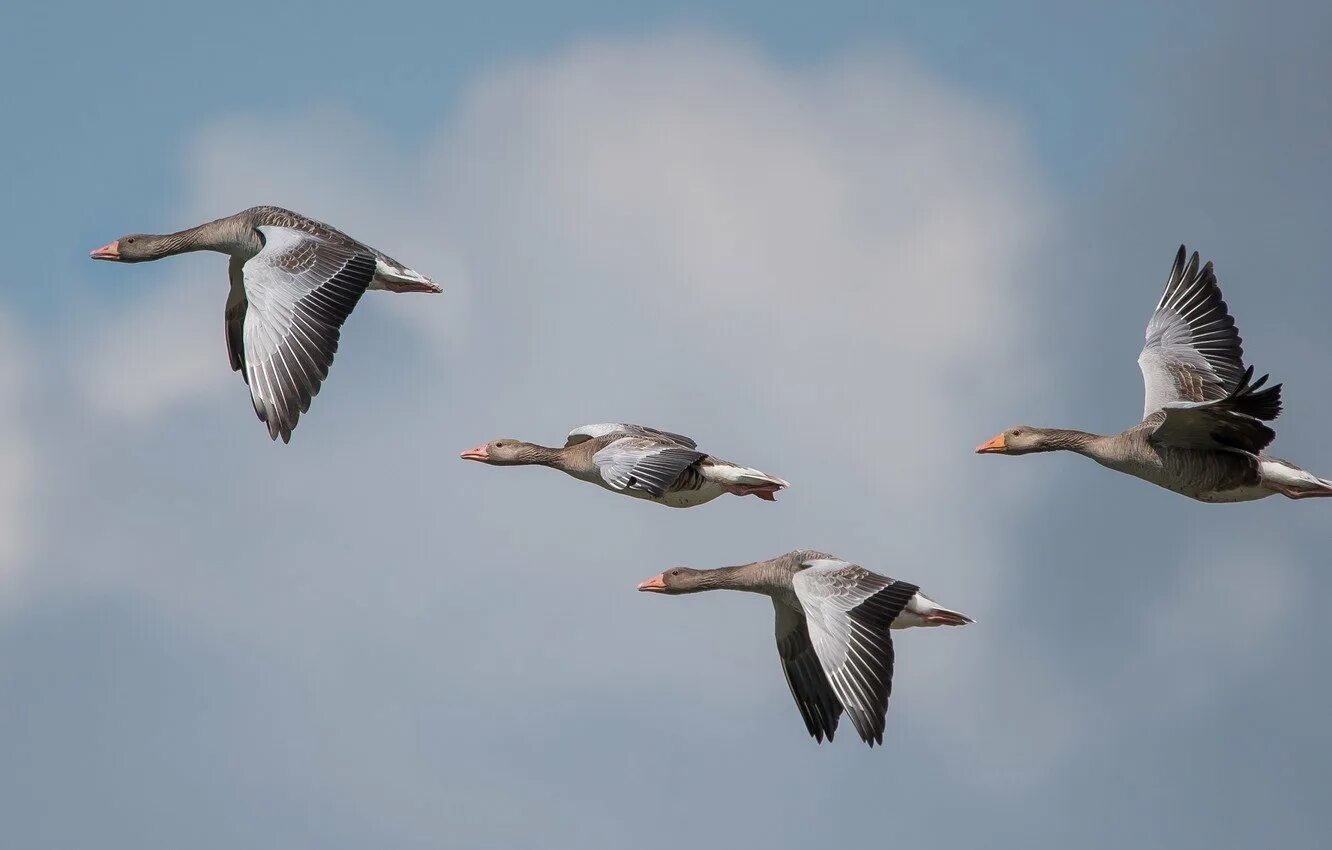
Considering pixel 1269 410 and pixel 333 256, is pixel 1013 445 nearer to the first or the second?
pixel 1269 410

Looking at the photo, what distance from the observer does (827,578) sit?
535 inches

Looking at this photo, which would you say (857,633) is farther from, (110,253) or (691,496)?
(110,253)

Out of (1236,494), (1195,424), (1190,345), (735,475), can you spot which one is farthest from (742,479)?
(1190,345)

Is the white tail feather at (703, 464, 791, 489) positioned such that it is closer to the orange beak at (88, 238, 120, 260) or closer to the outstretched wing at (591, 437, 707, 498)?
the outstretched wing at (591, 437, 707, 498)

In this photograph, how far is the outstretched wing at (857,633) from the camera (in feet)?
41.6

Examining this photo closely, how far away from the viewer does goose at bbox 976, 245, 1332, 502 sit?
14055 mm

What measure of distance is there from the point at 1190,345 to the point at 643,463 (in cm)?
507

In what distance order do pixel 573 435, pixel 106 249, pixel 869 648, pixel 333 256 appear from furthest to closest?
pixel 106 249
pixel 573 435
pixel 333 256
pixel 869 648

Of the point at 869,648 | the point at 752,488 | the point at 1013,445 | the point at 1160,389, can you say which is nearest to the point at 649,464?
the point at 752,488

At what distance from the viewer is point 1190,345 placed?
16.3m

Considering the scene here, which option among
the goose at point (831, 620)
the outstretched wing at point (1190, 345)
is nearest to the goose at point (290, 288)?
the goose at point (831, 620)

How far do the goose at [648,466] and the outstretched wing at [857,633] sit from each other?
1339mm

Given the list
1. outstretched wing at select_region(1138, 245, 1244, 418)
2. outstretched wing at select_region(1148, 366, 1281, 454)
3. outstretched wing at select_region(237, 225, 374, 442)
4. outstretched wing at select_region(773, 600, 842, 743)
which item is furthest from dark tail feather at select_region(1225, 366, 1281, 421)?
outstretched wing at select_region(237, 225, 374, 442)

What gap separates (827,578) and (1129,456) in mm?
2795
